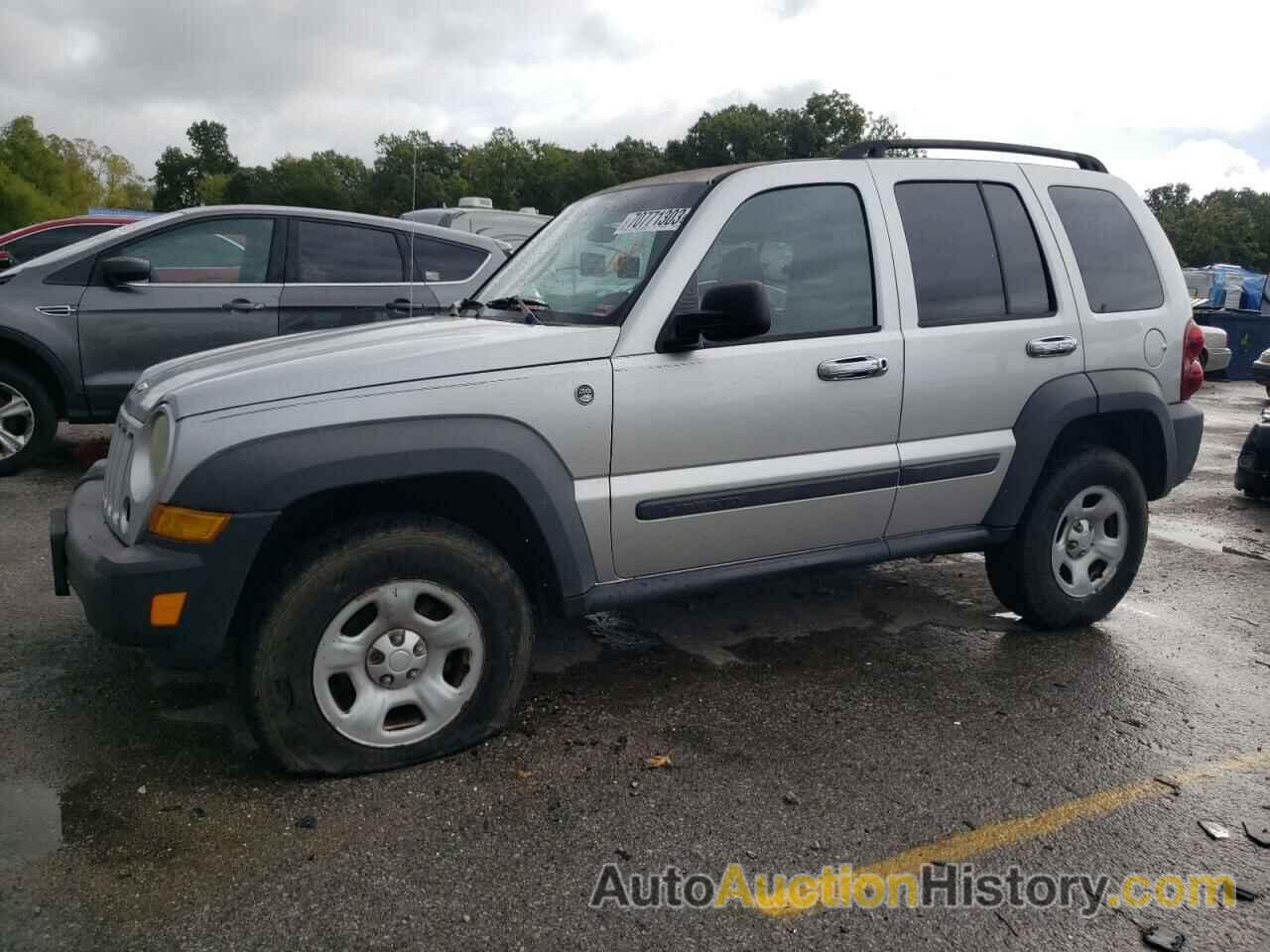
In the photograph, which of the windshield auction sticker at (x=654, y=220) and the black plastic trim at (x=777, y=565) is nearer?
the black plastic trim at (x=777, y=565)

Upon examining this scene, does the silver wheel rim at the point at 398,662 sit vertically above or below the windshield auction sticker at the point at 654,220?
below

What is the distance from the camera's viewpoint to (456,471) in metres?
3.00

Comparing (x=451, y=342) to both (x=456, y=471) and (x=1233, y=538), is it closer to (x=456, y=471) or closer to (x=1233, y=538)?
(x=456, y=471)

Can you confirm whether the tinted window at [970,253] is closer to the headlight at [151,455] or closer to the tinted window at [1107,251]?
the tinted window at [1107,251]

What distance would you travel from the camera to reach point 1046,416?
4.05m

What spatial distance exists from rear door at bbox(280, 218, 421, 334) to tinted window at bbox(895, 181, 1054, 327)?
3.97m

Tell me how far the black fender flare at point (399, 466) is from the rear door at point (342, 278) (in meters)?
4.15

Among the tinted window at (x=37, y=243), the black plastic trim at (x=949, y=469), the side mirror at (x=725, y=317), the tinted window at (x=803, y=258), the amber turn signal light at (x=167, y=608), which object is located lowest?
the amber turn signal light at (x=167, y=608)

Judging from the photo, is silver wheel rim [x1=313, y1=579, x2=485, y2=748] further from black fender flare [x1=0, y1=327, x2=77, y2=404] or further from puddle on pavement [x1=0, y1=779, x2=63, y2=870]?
black fender flare [x1=0, y1=327, x2=77, y2=404]

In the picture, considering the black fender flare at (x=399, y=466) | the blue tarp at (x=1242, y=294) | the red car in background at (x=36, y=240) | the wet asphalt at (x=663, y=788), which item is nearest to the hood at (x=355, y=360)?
the black fender flare at (x=399, y=466)

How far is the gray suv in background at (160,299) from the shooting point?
6.63 metres

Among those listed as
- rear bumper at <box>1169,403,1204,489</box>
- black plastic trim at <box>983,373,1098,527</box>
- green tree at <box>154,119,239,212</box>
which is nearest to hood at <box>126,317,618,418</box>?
black plastic trim at <box>983,373,1098,527</box>

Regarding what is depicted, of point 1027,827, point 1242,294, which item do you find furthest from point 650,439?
point 1242,294

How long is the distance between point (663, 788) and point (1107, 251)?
302 centimetres
